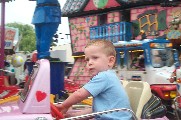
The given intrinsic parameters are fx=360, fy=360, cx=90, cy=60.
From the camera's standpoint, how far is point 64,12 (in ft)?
67.2

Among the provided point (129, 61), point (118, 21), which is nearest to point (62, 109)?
point (129, 61)

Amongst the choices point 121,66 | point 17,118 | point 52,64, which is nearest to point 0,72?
point 52,64

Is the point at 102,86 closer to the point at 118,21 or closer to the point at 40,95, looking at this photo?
the point at 40,95

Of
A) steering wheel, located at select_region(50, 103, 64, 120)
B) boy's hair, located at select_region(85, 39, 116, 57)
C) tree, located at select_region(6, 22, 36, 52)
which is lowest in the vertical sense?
steering wheel, located at select_region(50, 103, 64, 120)

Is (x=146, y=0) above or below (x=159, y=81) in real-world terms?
above

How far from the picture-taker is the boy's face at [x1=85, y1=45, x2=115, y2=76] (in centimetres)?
244

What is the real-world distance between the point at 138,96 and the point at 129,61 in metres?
5.88

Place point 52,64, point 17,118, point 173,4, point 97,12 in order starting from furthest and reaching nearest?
point 97,12 < point 173,4 < point 52,64 < point 17,118

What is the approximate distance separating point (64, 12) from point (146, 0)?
5.95 m

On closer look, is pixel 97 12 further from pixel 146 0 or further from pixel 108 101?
pixel 108 101

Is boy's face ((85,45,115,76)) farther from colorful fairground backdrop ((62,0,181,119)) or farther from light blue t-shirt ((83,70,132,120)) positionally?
colorful fairground backdrop ((62,0,181,119))

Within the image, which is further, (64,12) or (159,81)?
(64,12)

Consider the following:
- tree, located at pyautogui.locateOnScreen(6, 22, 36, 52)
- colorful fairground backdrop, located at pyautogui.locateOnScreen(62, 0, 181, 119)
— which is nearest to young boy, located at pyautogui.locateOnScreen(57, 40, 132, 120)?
colorful fairground backdrop, located at pyautogui.locateOnScreen(62, 0, 181, 119)

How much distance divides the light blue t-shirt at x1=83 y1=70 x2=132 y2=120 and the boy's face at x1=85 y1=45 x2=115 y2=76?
0.05m
